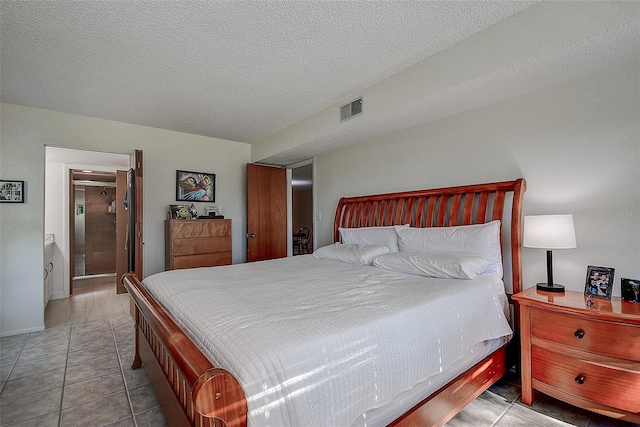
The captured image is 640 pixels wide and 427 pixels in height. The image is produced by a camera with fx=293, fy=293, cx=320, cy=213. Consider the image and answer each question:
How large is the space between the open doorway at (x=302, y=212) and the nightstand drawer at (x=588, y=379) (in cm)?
571

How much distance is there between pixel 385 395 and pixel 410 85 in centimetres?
222

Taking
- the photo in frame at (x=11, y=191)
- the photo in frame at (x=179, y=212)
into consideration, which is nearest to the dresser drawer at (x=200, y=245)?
the photo in frame at (x=179, y=212)

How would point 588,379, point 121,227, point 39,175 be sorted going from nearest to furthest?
point 588,379, point 39,175, point 121,227

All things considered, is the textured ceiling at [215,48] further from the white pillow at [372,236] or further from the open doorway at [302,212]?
the open doorway at [302,212]

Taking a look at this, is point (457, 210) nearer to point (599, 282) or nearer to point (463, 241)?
point (463, 241)

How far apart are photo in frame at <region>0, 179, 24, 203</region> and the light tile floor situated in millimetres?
1460

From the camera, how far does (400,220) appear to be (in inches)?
122

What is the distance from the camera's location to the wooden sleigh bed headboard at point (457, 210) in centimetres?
223

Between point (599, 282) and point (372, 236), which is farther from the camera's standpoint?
point (372, 236)

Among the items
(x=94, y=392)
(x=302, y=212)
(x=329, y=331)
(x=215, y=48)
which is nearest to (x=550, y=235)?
(x=329, y=331)

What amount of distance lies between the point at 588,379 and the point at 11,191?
518cm

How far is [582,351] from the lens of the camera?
1671 millimetres

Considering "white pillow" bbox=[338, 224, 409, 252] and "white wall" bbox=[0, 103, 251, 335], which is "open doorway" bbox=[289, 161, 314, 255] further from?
"white pillow" bbox=[338, 224, 409, 252]

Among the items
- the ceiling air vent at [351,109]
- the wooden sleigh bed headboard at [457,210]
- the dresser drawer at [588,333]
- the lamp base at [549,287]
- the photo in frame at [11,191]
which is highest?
the ceiling air vent at [351,109]
